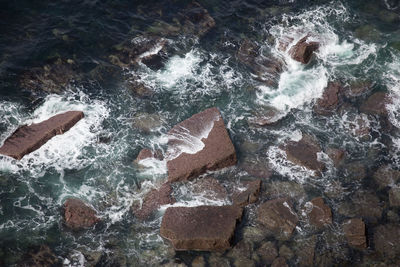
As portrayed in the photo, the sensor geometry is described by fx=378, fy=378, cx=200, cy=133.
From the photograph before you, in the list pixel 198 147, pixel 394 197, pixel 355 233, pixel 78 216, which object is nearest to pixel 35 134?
pixel 78 216

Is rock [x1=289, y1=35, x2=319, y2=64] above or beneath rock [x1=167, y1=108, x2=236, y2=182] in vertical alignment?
above

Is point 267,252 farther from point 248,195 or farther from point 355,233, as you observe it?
point 355,233

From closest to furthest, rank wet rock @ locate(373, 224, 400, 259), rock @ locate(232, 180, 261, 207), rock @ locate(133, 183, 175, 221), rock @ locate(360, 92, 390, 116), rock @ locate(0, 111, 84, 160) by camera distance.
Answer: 1. wet rock @ locate(373, 224, 400, 259)
2. rock @ locate(133, 183, 175, 221)
3. rock @ locate(232, 180, 261, 207)
4. rock @ locate(0, 111, 84, 160)
5. rock @ locate(360, 92, 390, 116)

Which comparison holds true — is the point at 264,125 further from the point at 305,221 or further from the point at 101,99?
the point at 101,99

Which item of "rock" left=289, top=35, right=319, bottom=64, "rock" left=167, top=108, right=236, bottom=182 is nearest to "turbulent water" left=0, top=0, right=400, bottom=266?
"rock" left=167, top=108, right=236, bottom=182

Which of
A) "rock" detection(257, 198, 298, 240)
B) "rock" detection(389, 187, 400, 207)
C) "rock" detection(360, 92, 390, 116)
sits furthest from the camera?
"rock" detection(360, 92, 390, 116)

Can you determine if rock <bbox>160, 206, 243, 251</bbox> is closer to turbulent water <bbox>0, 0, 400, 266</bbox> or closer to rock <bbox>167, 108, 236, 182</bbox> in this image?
turbulent water <bbox>0, 0, 400, 266</bbox>

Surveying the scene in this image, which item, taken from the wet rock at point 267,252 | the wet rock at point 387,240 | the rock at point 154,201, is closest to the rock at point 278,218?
the wet rock at point 267,252

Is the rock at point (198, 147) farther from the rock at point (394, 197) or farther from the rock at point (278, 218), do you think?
the rock at point (394, 197)

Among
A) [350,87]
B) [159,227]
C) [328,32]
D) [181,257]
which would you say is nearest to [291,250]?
[181,257]
